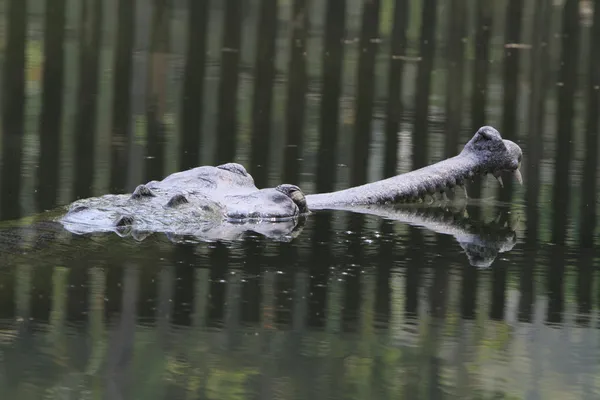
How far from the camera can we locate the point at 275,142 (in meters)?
10.0

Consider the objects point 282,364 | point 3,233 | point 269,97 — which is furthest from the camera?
point 269,97

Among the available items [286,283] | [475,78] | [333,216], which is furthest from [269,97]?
[286,283]

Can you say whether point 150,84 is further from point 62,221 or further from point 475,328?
point 475,328

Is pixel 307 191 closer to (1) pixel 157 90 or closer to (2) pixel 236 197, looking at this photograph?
(2) pixel 236 197

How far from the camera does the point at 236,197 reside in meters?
7.81

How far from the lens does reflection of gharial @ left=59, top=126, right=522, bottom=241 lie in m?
7.22

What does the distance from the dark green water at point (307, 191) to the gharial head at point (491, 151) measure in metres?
0.24

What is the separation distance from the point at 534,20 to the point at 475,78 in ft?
5.76

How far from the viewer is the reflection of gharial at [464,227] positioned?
7.14 metres

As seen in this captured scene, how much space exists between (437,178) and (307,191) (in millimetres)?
847

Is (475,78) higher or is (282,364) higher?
(475,78)

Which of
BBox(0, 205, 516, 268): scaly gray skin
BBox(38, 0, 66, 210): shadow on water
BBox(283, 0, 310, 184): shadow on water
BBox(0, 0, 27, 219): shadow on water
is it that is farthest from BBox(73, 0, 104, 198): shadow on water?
BBox(283, 0, 310, 184): shadow on water

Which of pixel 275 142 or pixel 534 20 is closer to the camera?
pixel 275 142

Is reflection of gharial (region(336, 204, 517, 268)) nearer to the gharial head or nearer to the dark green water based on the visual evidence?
the dark green water
